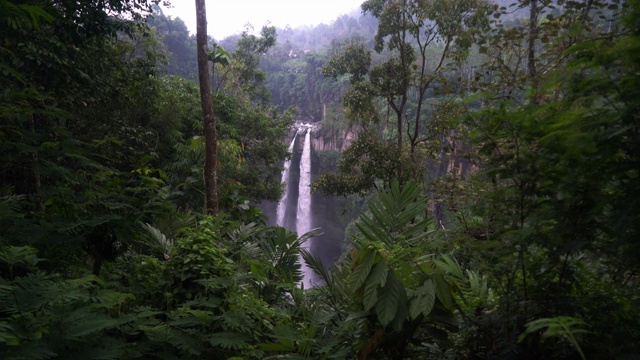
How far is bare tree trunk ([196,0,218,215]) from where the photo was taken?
570cm

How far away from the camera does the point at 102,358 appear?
1.80 meters

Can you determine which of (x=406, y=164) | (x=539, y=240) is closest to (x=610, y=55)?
(x=539, y=240)

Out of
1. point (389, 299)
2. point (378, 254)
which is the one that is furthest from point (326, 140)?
point (389, 299)

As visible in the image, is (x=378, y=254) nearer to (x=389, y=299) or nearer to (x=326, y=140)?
(x=389, y=299)

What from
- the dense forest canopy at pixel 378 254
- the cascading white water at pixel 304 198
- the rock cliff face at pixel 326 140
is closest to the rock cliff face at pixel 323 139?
the rock cliff face at pixel 326 140

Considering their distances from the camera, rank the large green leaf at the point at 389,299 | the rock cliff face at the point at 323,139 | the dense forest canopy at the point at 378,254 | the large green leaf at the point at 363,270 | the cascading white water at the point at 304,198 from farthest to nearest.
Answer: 1. the rock cliff face at the point at 323,139
2. the cascading white water at the point at 304,198
3. the large green leaf at the point at 363,270
4. the large green leaf at the point at 389,299
5. the dense forest canopy at the point at 378,254

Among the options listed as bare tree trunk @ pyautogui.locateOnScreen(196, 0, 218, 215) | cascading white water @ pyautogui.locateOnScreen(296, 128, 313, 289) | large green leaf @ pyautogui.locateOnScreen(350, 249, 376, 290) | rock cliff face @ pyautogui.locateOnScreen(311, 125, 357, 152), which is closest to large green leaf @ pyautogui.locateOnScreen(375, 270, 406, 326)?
large green leaf @ pyautogui.locateOnScreen(350, 249, 376, 290)

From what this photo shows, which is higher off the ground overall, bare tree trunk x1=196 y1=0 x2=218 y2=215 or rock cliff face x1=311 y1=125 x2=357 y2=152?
bare tree trunk x1=196 y1=0 x2=218 y2=215

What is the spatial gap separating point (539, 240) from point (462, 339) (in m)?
0.76

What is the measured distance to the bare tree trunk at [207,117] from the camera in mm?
5695

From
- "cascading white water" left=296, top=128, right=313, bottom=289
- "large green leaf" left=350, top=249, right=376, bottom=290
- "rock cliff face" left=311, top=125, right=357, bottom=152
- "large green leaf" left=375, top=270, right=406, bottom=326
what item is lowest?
"cascading white water" left=296, top=128, right=313, bottom=289

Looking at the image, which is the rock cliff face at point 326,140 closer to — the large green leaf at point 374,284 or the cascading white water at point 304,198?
the cascading white water at point 304,198

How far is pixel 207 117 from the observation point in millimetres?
5801

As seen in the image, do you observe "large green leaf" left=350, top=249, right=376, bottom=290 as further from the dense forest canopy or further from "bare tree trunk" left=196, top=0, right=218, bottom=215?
"bare tree trunk" left=196, top=0, right=218, bottom=215
